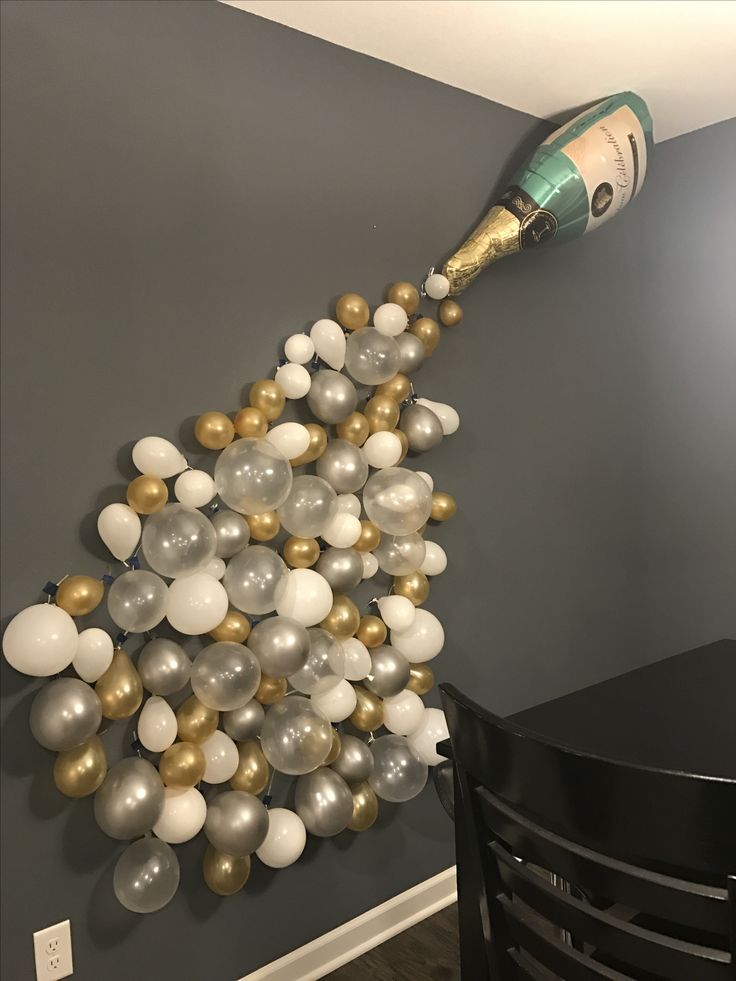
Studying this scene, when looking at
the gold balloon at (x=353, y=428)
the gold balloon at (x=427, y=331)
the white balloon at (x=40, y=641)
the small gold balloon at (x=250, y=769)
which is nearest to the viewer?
the white balloon at (x=40, y=641)

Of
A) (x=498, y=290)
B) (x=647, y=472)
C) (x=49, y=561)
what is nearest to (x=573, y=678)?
(x=647, y=472)

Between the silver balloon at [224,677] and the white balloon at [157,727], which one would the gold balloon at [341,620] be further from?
A: the white balloon at [157,727]

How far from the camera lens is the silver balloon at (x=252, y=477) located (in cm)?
175

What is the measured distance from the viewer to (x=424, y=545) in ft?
7.09

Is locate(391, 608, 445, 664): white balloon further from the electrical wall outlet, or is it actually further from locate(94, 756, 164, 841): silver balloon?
the electrical wall outlet

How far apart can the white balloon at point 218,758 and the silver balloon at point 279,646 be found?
6.8 inches

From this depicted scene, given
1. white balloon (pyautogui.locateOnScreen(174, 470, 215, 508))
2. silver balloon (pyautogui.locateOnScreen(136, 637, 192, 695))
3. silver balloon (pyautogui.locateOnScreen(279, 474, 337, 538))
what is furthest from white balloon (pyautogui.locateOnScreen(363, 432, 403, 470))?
silver balloon (pyautogui.locateOnScreen(136, 637, 192, 695))

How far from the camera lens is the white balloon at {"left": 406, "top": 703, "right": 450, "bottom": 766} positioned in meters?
2.08

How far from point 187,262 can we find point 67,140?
332mm

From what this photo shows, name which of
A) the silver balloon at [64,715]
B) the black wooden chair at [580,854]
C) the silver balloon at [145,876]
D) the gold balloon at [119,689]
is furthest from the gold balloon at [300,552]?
the black wooden chair at [580,854]

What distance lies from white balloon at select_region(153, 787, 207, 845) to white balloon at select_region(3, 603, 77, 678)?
0.36 meters

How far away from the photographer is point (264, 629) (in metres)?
1.79

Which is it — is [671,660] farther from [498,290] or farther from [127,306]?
[127,306]

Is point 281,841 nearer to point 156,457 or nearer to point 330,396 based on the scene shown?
point 156,457
